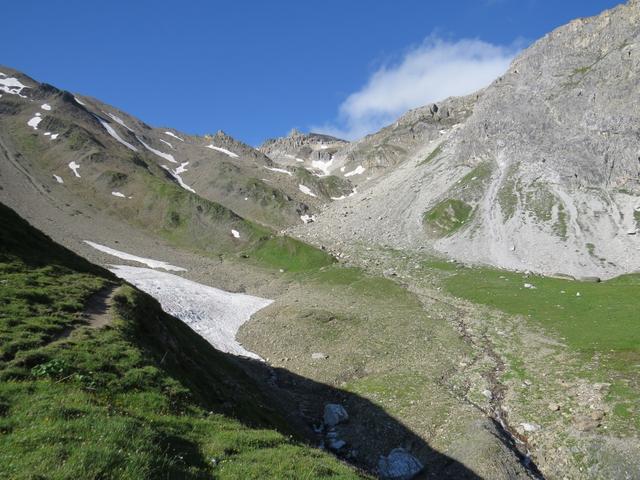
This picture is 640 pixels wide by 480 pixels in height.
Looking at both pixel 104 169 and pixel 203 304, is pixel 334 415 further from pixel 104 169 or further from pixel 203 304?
pixel 104 169

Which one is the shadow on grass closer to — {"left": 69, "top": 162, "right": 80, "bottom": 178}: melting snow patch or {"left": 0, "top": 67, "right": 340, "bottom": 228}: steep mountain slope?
{"left": 0, "top": 67, "right": 340, "bottom": 228}: steep mountain slope

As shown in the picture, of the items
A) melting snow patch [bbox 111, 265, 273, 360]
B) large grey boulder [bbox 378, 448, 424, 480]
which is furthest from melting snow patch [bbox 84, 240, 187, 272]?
large grey boulder [bbox 378, 448, 424, 480]

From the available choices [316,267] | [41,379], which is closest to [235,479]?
[41,379]

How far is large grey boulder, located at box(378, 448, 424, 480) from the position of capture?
2912 cm

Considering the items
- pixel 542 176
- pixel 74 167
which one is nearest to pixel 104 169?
pixel 74 167

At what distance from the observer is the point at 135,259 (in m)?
93.4

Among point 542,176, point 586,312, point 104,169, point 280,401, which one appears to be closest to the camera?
point 280,401

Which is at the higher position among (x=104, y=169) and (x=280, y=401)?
(x=104, y=169)

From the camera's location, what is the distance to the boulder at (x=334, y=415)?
36375mm

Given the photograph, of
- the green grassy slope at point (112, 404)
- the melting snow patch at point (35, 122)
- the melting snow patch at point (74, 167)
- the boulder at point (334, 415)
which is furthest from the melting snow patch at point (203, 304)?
the melting snow patch at point (35, 122)

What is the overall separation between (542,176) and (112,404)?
139 m

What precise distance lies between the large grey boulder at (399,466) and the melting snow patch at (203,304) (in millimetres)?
24315

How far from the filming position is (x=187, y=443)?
1477 cm

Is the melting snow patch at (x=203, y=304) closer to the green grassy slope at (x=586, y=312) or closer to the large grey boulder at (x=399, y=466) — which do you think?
the large grey boulder at (x=399, y=466)
